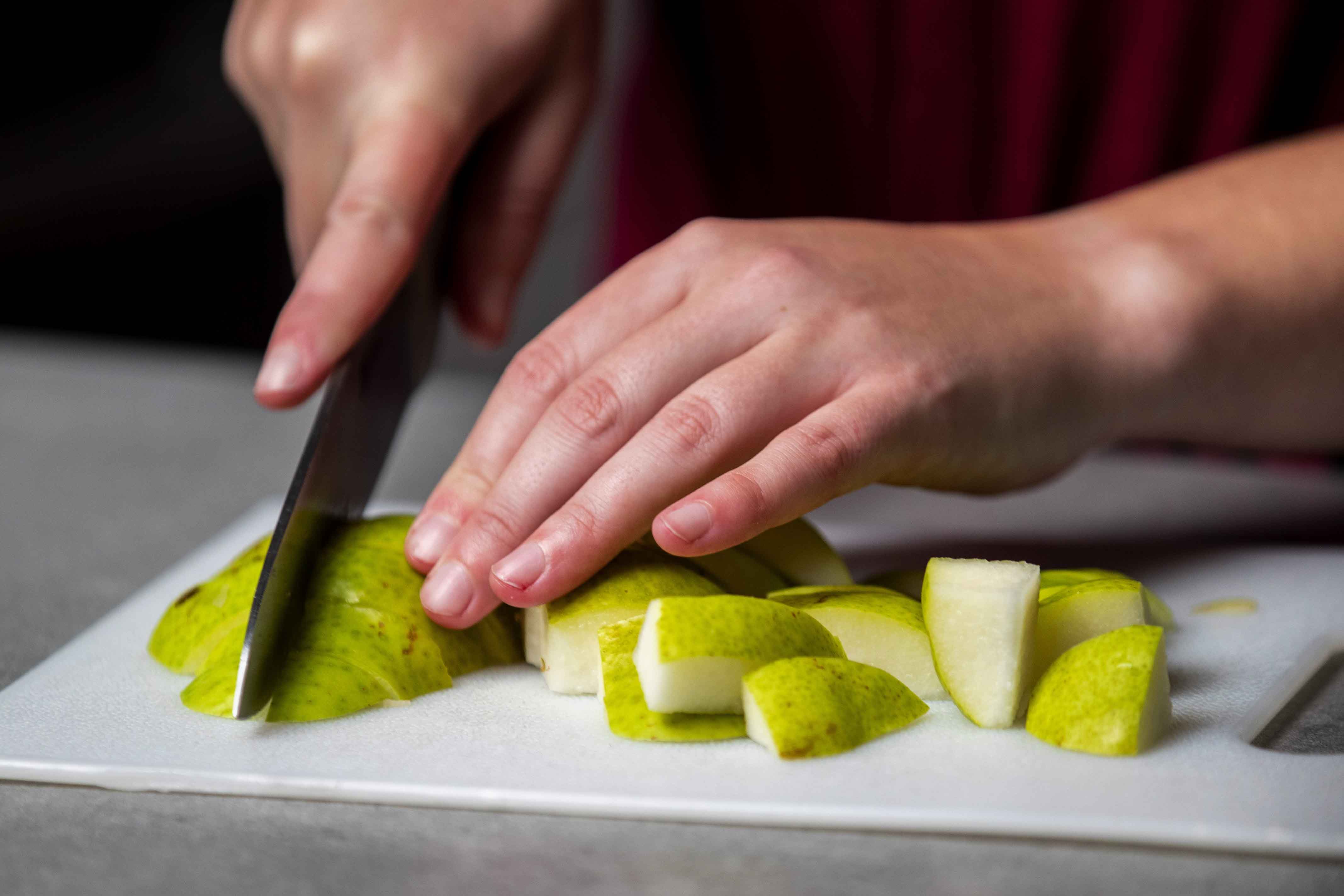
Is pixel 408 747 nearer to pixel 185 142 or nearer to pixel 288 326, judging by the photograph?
pixel 288 326

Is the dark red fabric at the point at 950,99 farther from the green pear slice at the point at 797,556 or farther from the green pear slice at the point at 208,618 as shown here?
the green pear slice at the point at 208,618

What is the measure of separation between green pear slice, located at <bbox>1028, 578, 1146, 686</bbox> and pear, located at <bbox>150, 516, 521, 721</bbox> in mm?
511

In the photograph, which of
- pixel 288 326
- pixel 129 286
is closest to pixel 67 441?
pixel 288 326

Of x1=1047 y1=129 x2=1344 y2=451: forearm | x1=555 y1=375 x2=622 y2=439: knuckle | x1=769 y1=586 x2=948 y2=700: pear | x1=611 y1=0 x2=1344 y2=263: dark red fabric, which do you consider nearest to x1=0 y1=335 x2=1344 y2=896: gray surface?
x1=769 y1=586 x2=948 y2=700: pear

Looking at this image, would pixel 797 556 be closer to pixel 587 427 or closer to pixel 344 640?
pixel 587 427

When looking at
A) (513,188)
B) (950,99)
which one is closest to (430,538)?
(513,188)

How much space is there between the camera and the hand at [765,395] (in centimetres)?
117

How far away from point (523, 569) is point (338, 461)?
1.16 feet

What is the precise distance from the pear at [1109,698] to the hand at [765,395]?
0.29 metres

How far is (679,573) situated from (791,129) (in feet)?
5.16

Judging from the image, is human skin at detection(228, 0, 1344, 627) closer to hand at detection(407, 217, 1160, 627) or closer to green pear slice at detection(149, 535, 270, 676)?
hand at detection(407, 217, 1160, 627)

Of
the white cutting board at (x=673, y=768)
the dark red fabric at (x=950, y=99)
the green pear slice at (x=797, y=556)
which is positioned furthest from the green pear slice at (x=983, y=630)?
the dark red fabric at (x=950, y=99)

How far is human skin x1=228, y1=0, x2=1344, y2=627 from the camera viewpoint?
47.1 inches

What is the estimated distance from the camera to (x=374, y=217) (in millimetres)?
1563
